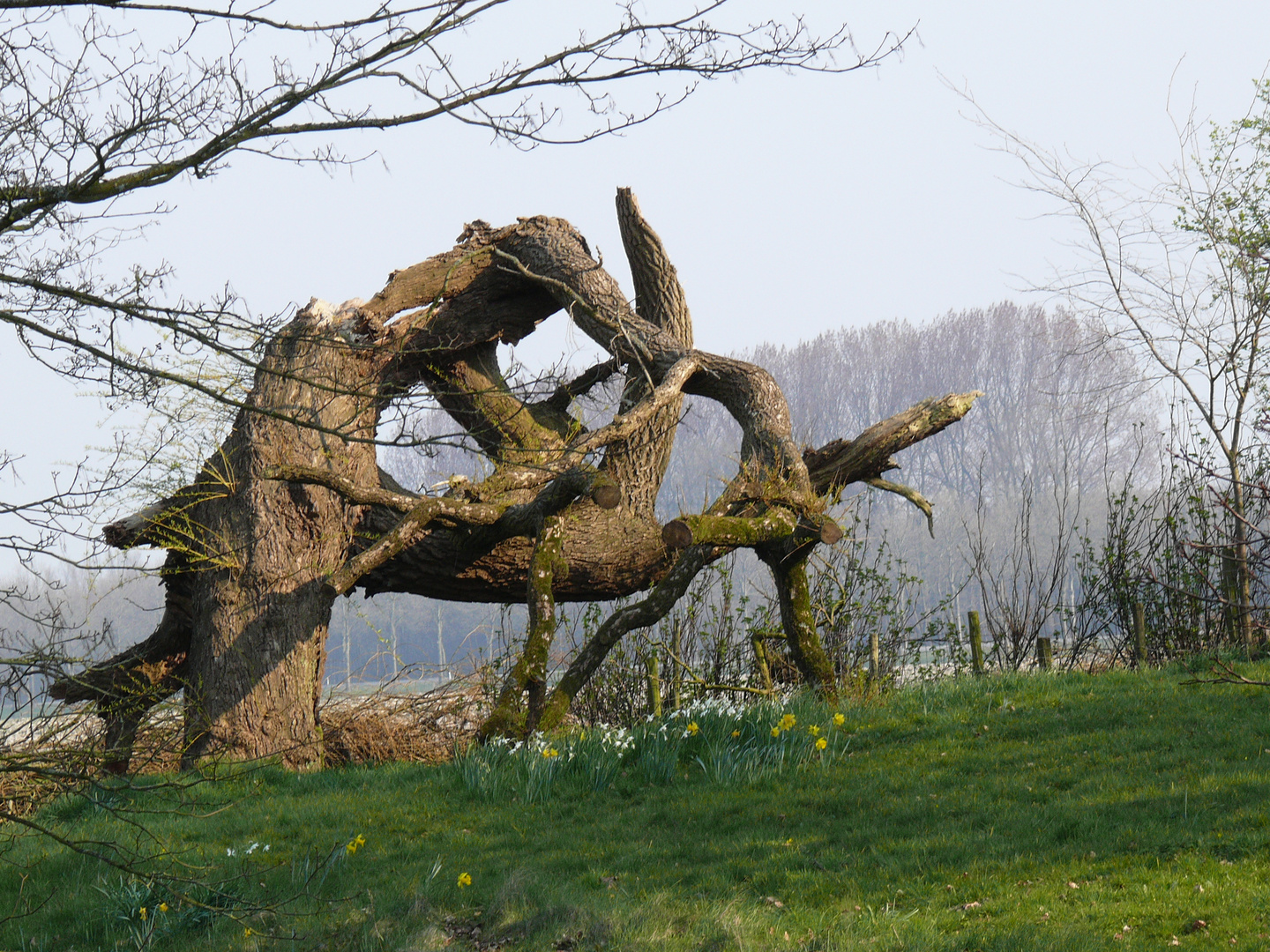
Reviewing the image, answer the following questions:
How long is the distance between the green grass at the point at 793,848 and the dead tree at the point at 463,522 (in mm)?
1224

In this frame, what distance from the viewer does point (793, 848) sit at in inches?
217

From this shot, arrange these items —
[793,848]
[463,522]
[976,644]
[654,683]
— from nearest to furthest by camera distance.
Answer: [793,848]
[463,522]
[654,683]
[976,644]

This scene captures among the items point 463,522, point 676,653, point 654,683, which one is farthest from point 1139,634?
point 463,522

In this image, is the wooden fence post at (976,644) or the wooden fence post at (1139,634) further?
the wooden fence post at (1139,634)

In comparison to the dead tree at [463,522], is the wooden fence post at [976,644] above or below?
below

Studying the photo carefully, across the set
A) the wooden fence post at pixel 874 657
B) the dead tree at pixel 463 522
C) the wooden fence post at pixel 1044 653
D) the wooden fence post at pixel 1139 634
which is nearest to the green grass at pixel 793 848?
the dead tree at pixel 463 522

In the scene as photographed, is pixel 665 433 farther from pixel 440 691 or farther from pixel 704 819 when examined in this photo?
pixel 704 819

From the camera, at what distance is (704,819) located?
6.13 m

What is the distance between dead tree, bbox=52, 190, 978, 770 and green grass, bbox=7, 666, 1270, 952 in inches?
48.2

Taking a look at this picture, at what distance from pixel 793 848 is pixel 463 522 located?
4210 millimetres

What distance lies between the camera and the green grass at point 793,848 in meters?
4.44

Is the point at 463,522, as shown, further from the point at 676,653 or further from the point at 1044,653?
the point at 1044,653

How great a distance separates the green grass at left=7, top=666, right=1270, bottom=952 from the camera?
4.44 meters

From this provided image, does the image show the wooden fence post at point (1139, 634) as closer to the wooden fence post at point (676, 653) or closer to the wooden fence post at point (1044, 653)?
the wooden fence post at point (1044, 653)
